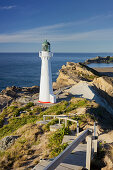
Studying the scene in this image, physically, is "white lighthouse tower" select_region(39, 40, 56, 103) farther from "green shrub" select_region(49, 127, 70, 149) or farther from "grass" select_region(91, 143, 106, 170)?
"grass" select_region(91, 143, 106, 170)

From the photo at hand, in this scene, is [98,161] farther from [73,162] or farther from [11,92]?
[11,92]

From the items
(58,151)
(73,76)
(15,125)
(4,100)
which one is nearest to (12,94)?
(4,100)

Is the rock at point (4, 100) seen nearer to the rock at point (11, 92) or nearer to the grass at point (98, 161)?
the rock at point (11, 92)

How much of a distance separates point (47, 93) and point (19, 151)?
13.1m

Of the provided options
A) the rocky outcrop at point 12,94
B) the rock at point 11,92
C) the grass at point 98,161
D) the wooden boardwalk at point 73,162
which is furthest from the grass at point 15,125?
the rock at point 11,92

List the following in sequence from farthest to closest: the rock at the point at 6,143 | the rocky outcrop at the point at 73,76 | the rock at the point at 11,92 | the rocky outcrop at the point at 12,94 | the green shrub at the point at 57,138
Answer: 1. the rocky outcrop at the point at 73,76
2. the rock at the point at 11,92
3. the rocky outcrop at the point at 12,94
4. the rock at the point at 6,143
5. the green shrub at the point at 57,138

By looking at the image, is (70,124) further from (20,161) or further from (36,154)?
(20,161)

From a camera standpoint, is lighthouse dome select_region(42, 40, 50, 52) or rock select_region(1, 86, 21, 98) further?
rock select_region(1, 86, 21, 98)

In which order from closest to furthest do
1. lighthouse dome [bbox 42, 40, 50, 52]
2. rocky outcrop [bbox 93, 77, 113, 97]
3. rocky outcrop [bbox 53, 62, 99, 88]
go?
1. lighthouse dome [bbox 42, 40, 50, 52]
2. rocky outcrop [bbox 93, 77, 113, 97]
3. rocky outcrop [bbox 53, 62, 99, 88]

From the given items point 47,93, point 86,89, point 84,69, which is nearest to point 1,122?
point 47,93

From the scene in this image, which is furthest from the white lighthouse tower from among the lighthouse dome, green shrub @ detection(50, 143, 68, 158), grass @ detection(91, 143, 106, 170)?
grass @ detection(91, 143, 106, 170)

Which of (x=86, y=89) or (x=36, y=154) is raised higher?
(x=86, y=89)

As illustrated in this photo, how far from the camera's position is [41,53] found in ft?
68.8

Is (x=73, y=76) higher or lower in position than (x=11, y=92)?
higher
